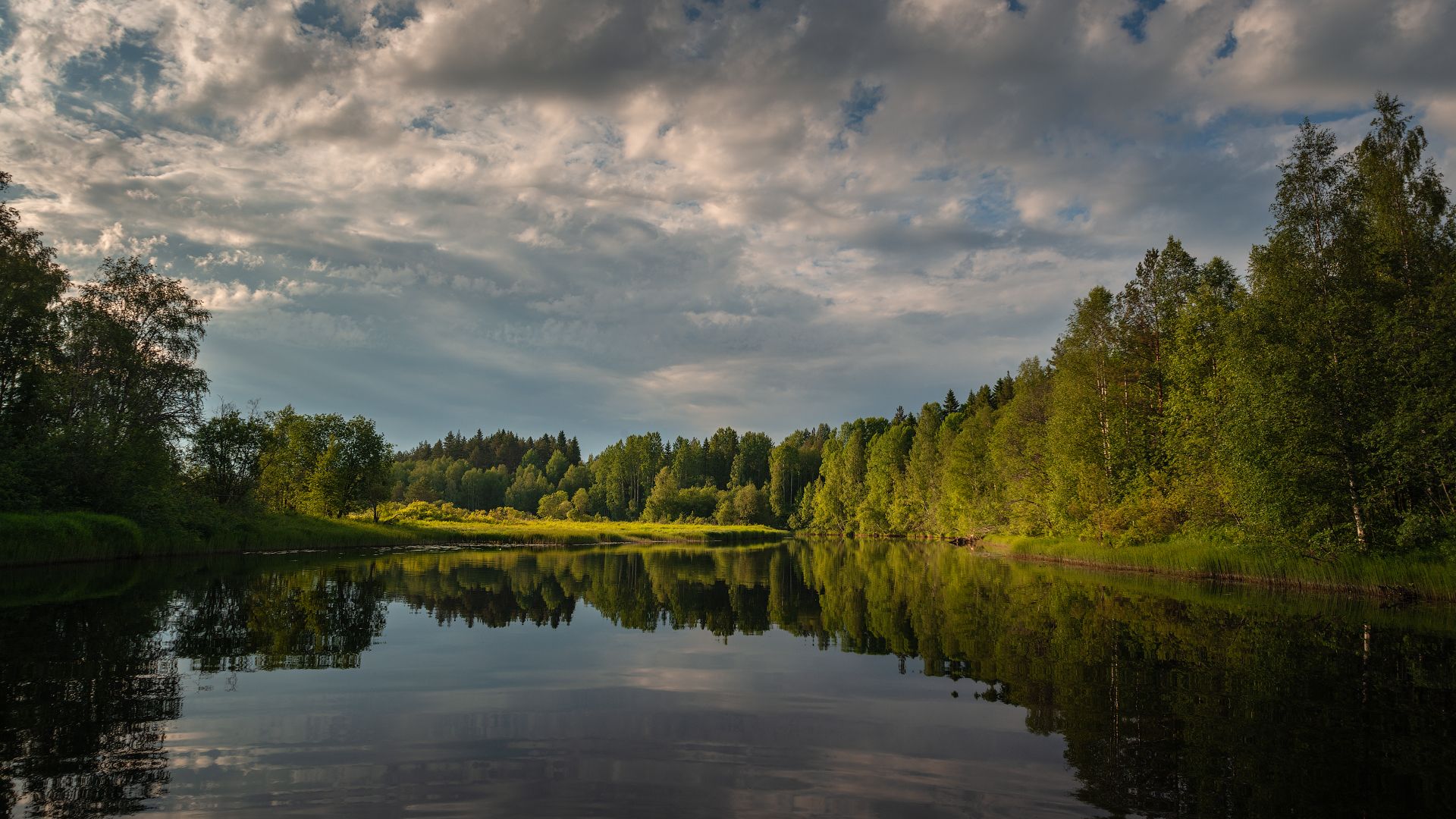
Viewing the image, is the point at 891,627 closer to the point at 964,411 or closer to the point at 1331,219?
the point at 1331,219

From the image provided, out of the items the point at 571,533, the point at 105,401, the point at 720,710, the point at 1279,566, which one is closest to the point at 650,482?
the point at 571,533

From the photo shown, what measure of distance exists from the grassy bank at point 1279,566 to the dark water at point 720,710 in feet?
9.31

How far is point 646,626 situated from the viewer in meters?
21.2

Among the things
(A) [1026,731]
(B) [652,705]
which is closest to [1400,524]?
(A) [1026,731]

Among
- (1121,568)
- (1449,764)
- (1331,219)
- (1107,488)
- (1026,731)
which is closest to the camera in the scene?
(1449,764)

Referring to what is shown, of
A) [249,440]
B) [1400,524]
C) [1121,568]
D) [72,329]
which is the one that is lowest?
[1121,568]

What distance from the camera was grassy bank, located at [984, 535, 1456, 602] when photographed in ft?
82.9

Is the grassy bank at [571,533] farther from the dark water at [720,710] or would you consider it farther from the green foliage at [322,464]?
the dark water at [720,710]

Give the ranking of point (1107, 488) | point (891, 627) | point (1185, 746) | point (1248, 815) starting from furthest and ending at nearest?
1. point (1107, 488)
2. point (891, 627)
3. point (1185, 746)
4. point (1248, 815)

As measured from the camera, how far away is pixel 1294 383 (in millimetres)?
29141

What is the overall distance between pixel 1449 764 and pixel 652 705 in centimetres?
1054

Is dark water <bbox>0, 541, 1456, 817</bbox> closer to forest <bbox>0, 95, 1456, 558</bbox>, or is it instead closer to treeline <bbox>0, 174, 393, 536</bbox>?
forest <bbox>0, 95, 1456, 558</bbox>

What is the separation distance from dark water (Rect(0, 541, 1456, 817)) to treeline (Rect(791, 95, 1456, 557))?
19.6 ft

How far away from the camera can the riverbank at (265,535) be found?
3347cm
